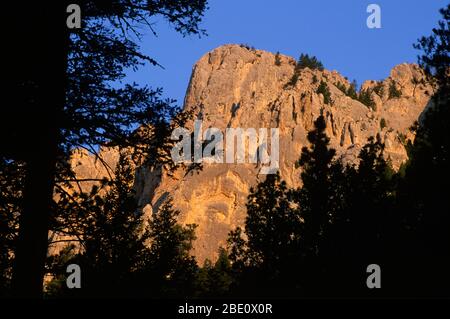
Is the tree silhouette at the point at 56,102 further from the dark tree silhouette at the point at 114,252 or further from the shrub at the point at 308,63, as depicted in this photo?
the shrub at the point at 308,63

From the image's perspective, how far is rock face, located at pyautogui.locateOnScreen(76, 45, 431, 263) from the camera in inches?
3406

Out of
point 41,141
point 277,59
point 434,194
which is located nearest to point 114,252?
point 41,141

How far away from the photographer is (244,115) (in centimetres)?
10194

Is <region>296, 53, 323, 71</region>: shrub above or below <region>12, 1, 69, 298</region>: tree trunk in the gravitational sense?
above

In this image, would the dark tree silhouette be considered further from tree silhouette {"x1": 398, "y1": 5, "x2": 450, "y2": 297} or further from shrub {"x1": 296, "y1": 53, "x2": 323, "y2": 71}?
shrub {"x1": 296, "y1": 53, "x2": 323, "y2": 71}

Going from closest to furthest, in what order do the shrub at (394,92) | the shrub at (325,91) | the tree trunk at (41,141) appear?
the tree trunk at (41,141), the shrub at (325,91), the shrub at (394,92)

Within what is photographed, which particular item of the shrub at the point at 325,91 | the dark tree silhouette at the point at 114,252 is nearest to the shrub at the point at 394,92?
the shrub at the point at 325,91

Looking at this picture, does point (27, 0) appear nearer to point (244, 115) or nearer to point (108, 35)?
point (108, 35)

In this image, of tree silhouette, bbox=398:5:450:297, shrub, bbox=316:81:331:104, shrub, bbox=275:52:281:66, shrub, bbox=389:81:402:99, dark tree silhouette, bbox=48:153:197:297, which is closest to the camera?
dark tree silhouette, bbox=48:153:197:297

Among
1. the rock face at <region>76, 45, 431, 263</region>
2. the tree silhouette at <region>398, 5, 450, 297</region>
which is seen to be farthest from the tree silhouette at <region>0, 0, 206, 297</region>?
the rock face at <region>76, 45, 431, 263</region>

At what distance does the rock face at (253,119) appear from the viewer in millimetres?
86500

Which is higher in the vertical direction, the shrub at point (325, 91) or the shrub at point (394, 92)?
the shrub at point (394, 92)

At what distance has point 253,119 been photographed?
101125 mm

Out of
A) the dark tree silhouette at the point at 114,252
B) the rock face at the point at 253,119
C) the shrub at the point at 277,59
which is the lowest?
the dark tree silhouette at the point at 114,252
